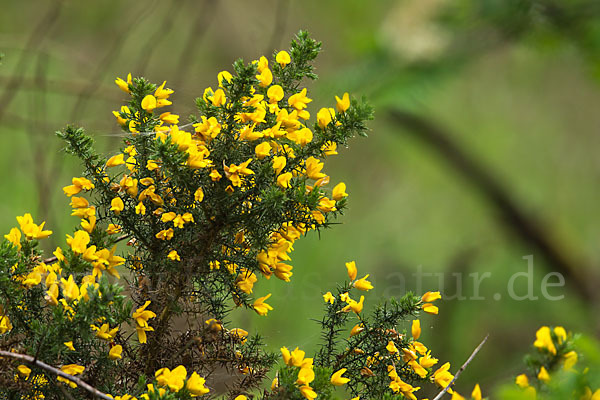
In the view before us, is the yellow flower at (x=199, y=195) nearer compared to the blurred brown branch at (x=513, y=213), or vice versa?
the yellow flower at (x=199, y=195)

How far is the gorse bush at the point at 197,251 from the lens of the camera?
0.77m

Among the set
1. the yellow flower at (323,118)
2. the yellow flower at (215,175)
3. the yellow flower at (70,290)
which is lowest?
the yellow flower at (70,290)

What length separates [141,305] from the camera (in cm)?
84

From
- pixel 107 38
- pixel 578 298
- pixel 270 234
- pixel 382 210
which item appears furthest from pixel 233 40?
pixel 270 234

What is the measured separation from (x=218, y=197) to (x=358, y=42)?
2223mm

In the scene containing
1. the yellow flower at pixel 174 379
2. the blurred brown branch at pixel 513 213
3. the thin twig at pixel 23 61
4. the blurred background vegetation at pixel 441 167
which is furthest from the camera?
the blurred brown branch at pixel 513 213

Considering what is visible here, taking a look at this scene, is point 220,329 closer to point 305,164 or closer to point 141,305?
point 141,305

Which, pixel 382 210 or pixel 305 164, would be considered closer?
pixel 305 164

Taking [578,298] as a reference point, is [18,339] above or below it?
below

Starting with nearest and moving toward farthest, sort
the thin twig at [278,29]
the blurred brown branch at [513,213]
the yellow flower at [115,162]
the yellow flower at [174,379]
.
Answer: the yellow flower at [174,379]
the yellow flower at [115,162]
the thin twig at [278,29]
the blurred brown branch at [513,213]

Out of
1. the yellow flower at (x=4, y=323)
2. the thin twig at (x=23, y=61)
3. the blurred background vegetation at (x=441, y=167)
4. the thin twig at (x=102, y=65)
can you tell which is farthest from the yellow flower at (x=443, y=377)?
the blurred background vegetation at (x=441, y=167)

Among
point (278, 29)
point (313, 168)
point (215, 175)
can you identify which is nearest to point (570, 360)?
point (313, 168)

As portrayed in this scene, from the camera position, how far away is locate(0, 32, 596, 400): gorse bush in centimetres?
77

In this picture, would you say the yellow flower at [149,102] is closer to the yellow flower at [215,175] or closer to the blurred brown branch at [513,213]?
the yellow flower at [215,175]
